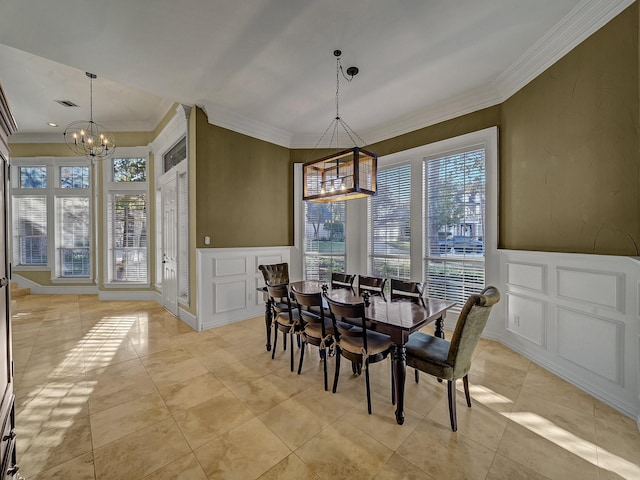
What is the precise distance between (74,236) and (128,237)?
1.72m

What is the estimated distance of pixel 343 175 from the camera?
9.24ft

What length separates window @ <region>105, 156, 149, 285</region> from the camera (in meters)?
5.68

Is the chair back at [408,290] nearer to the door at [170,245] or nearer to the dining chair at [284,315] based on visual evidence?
the dining chair at [284,315]

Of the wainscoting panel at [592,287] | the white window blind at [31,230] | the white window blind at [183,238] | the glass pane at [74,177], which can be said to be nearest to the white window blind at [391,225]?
the wainscoting panel at [592,287]

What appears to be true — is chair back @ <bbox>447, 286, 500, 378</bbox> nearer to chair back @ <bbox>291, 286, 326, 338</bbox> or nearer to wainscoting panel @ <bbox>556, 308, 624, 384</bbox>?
chair back @ <bbox>291, 286, 326, 338</bbox>

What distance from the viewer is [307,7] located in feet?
7.37

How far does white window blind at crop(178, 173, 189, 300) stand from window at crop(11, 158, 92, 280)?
11.5 ft

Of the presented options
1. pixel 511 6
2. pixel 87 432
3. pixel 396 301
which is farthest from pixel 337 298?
pixel 511 6

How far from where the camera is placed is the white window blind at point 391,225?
173 inches

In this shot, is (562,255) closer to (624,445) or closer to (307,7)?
(624,445)

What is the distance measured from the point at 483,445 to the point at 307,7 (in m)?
3.55

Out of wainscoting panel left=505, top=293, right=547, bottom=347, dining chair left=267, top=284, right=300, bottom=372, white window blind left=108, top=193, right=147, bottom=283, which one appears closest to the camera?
dining chair left=267, top=284, right=300, bottom=372

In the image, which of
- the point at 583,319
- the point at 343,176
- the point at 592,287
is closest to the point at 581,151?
the point at 592,287

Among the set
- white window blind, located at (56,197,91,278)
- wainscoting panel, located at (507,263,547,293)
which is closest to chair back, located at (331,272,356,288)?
wainscoting panel, located at (507,263,547,293)
